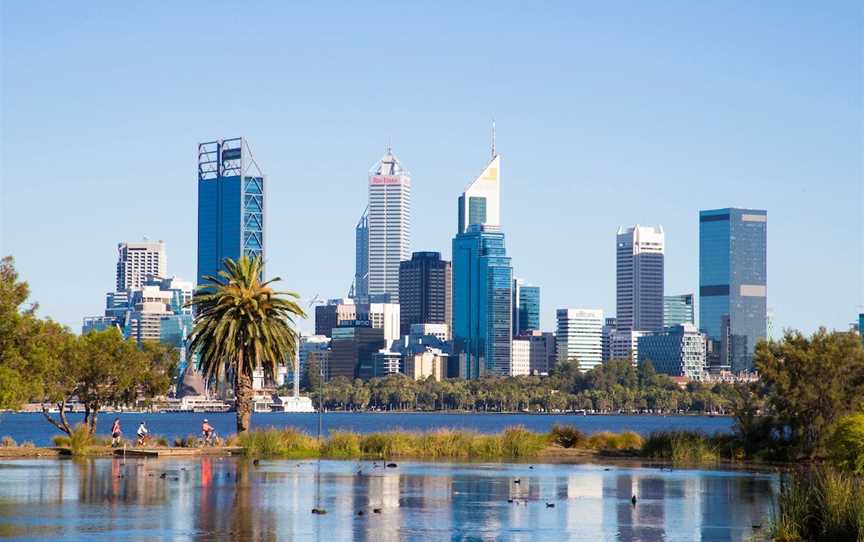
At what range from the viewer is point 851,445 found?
38.4 meters

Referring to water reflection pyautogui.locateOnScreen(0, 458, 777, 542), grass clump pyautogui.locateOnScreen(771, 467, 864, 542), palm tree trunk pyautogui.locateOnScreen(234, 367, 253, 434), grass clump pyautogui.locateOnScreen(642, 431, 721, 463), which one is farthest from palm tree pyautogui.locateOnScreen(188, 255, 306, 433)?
grass clump pyautogui.locateOnScreen(771, 467, 864, 542)

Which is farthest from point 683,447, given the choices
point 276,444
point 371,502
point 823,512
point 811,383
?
point 823,512

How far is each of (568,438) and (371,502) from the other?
3628 centimetres

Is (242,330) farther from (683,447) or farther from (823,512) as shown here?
(823,512)

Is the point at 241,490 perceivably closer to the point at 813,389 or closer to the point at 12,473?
the point at 12,473

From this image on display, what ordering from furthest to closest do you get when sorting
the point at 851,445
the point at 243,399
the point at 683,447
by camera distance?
1. the point at 243,399
2. the point at 683,447
3. the point at 851,445

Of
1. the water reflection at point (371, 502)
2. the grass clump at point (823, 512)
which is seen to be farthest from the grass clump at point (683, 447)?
the grass clump at point (823, 512)

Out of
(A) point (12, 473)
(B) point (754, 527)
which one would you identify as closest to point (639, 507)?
(B) point (754, 527)

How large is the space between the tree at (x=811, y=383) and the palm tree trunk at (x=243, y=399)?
24571 millimetres

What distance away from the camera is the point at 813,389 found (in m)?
62.5

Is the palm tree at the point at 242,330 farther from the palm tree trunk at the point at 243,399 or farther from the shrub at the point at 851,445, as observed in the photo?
the shrub at the point at 851,445

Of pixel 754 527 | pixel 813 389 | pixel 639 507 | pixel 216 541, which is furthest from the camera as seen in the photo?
pixel 813 389

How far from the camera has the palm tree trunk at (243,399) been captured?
2795 inches

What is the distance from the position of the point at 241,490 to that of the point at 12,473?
11267 millimetres
